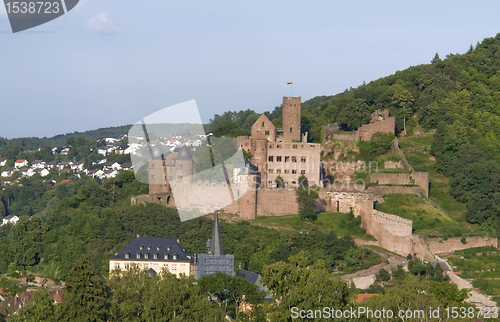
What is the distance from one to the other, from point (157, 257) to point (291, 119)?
2127cm

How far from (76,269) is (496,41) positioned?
2915 inches

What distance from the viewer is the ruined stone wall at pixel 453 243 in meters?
64.3

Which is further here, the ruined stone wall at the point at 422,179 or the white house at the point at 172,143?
the white house at the point at 172,143

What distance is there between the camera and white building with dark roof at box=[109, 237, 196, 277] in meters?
65.1

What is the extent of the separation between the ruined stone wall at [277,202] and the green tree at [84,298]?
27.3 m

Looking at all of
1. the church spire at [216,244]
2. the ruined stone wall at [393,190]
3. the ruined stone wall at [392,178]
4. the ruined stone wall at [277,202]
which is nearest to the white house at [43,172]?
the ruined stone wall at [277,202]

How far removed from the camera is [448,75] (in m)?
92.9

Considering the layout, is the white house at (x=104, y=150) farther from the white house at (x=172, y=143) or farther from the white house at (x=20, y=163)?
the white house at (x=172, y=143)

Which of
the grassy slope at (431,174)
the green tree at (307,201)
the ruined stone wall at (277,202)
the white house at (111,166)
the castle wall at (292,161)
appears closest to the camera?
the green tree at (307,201)

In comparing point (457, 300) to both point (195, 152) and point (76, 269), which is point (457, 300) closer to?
point (76, 269)

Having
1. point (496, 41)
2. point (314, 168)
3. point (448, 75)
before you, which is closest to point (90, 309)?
point (314, 168)

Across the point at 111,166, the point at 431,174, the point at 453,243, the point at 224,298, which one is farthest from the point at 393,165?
the point at 111,166

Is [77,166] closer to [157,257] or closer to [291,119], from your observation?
[291,119]

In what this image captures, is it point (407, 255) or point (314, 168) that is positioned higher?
point (314, 168)
